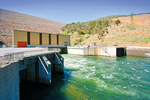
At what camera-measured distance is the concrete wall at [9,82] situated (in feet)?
17.0

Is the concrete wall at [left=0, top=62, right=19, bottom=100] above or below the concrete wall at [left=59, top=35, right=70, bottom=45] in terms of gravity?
below

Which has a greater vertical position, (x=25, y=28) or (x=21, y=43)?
(x=25, y=28)

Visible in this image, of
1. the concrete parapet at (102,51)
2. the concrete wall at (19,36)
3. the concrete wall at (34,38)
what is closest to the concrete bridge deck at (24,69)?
the concrete wall at (19,36)

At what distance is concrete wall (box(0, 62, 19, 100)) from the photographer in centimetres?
518

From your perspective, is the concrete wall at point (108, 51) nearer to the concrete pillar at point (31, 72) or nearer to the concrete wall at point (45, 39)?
the concrete wall at point (45, 39)

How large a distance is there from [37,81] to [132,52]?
109 feet

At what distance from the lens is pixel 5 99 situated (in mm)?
5273

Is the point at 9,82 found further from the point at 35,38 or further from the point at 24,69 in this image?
the point at 35,38

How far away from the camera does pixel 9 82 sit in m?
5.83

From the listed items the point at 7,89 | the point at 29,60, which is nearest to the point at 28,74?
the point at 29,60

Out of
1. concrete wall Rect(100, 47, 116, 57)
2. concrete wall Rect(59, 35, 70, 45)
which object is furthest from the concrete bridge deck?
concrete wall Rect(59, 35, 70, 45)

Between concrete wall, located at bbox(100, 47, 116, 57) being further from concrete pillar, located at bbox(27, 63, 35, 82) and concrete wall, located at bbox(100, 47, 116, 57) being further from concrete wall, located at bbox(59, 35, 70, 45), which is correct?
concrete pillar, located at bbox(27, 63, 35, 82)

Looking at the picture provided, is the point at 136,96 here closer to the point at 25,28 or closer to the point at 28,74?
the point at 28,74

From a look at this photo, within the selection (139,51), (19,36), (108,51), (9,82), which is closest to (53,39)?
(19,36)
